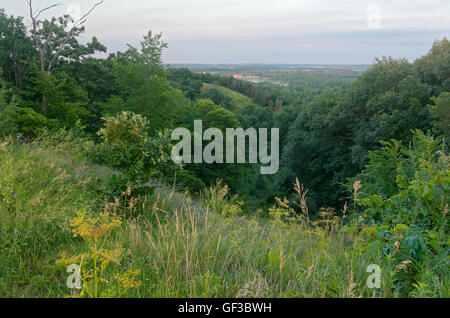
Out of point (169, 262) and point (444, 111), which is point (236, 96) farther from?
point (169, 262)

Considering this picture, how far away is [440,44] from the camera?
21.6 m

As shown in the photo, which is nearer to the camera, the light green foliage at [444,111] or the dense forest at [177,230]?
the dense forest at [177,230]

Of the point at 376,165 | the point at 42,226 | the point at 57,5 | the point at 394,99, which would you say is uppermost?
the point at 57,5

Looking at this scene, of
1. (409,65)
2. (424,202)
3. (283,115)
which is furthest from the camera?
(283,115)

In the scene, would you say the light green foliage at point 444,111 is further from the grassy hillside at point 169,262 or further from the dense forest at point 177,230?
the grassy hillside at point 169,262

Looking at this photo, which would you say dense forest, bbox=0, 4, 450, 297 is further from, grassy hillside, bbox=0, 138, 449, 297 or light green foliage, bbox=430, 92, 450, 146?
light green foliage, bbox=430, 92, 450, 146

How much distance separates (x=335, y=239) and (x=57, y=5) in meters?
21.1

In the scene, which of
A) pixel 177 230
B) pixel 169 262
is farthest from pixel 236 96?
pixel 169 262

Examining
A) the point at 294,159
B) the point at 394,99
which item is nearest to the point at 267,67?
the point at 294,159

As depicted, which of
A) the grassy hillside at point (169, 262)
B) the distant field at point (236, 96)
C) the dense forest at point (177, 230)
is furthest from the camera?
the distant field at point (236, 96)

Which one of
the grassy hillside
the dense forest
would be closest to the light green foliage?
the dense forest

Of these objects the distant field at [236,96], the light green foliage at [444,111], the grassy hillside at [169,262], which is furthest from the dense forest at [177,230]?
the distant field at [236,96]

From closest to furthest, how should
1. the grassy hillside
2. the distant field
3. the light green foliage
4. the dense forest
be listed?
the grassy hillside → the dense forest → the light green foliage → the distant field
